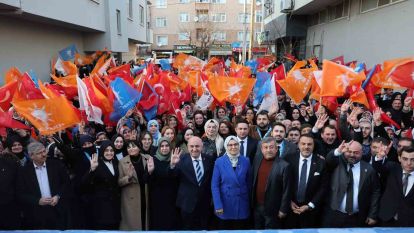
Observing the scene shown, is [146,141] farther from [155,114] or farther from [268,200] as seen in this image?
[155,114]

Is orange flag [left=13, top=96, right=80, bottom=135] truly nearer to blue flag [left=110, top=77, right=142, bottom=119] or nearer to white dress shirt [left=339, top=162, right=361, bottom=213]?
blue flag [left=110, top=77, right=142, bottom=119]

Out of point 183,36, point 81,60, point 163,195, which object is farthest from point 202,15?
point 163,195

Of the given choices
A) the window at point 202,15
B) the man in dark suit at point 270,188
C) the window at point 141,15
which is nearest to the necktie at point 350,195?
the man in dark suit at point 270,188

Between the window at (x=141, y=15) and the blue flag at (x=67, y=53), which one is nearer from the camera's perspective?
the blue flag at (x=67, y=53)

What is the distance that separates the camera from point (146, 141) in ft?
17.2

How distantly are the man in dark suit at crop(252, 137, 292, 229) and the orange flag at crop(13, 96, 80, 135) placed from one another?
2.90m

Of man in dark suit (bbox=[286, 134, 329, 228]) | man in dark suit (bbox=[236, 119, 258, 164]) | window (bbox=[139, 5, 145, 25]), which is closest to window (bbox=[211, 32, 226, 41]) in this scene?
window (bbox=[139, 5, 145, 25])

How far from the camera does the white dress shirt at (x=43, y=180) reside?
426 centimetres

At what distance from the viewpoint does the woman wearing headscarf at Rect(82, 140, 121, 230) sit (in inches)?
172

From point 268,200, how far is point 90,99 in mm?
3959

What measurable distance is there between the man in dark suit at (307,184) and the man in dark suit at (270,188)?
158 millimetres

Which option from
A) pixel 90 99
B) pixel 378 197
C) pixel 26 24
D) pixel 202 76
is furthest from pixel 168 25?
pixel 378 197

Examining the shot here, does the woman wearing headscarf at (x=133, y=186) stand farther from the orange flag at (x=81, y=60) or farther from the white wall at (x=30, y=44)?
the orange flag at (x=81, y=60)

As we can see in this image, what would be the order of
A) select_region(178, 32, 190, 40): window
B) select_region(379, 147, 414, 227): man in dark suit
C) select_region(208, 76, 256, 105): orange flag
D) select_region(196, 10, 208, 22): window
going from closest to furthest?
select_region(379, 147, 414, 227): man in dark suit → select_region(208, 76, 256, 105): orange flag → select_region(196, 10, 208, 22): window → select_region(178, 32, 190, 40): window
